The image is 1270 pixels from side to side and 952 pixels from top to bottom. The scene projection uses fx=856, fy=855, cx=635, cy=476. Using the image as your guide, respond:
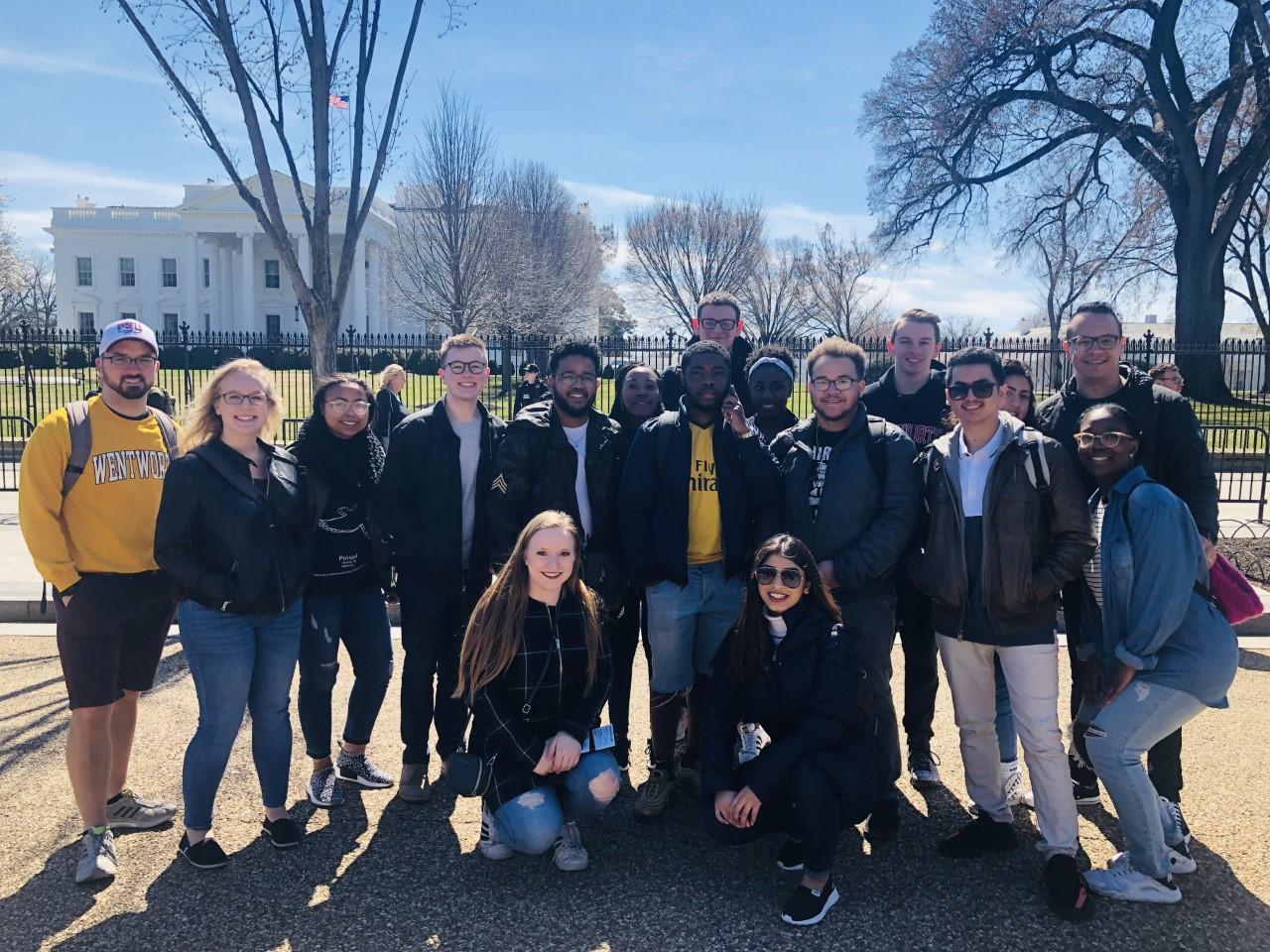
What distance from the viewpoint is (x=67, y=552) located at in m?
3.30

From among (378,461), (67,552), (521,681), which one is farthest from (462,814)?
(67,552)

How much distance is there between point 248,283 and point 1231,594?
56.7 m

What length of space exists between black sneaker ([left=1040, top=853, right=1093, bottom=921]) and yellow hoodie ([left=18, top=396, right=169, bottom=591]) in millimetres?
3680

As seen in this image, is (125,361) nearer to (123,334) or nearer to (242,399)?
(123,334)

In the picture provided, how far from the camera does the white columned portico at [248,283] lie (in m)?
51.6

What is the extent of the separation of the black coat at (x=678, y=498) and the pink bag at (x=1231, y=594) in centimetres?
173

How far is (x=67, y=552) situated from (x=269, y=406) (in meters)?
0.93

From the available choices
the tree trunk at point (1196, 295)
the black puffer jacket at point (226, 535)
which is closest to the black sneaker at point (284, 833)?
the black puffer jacket at point (226, 535)

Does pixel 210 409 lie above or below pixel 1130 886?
above

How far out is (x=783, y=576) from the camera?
336 centimetres

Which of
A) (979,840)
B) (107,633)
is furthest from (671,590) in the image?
(107,633)

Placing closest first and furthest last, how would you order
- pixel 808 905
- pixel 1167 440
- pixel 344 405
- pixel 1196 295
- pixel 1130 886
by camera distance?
1. pixel 808 905
2. pixel 1130 886
3. pixel 1167 440
4. pixel 344 405
5. pixel 1196 295

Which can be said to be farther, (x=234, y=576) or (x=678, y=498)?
(x=678, y=498)

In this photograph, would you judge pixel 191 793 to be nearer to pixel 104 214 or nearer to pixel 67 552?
pixel 67 552
